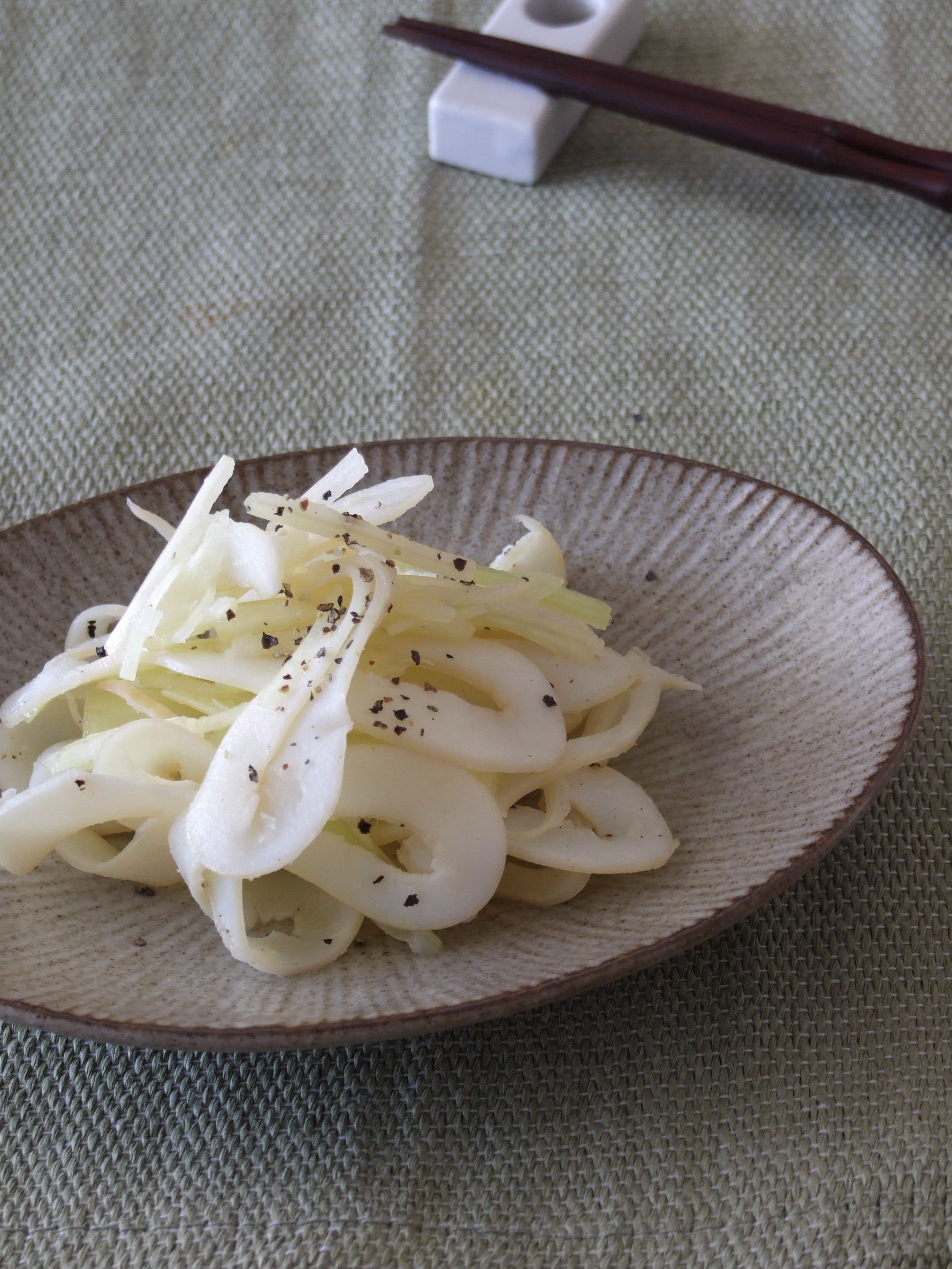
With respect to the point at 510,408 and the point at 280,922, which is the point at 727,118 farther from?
the point at 280,922

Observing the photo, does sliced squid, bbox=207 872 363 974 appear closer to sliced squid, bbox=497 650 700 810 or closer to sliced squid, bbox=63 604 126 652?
sliced squid, bbox=497 650 700 810

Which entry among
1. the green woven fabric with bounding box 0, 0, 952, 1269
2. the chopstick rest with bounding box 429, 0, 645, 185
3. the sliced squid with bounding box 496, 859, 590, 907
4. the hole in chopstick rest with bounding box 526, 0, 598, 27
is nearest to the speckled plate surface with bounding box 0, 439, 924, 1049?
the sliced squid with bounding box 496, 859, 590, 907

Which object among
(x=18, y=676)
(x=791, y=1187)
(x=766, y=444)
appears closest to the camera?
(x=791, y=1187)

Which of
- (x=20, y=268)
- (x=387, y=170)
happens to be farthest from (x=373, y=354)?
(x=20, y=268)

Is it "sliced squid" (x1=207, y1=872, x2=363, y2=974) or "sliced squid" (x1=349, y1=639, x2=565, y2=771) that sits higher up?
"sliced squid" (x1=349, y1=639, x2=565, y2=771)

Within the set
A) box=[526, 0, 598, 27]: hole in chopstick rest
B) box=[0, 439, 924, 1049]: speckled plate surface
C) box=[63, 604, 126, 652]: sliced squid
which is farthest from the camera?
box=[526, 0, 598, 27]: hole in chopstick rest

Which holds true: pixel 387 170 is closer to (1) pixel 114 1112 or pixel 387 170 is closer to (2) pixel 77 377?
(2) pixel 77 377
